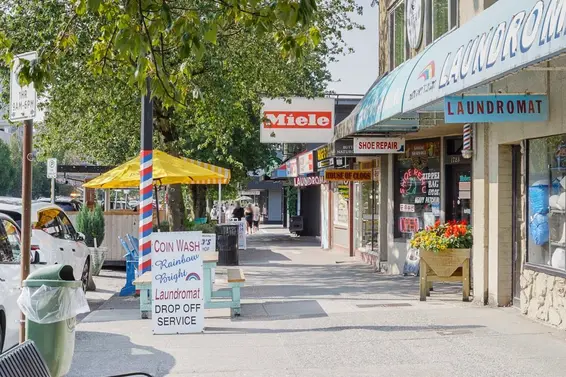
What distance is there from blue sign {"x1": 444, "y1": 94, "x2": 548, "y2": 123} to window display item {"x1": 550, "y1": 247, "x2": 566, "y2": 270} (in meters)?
1.64

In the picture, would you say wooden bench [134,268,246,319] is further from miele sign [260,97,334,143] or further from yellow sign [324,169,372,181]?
yellow sign [324,169,372,181]

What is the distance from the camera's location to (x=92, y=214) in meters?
18.0

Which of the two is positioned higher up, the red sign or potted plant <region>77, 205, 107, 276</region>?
the red sign

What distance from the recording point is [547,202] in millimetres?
9781

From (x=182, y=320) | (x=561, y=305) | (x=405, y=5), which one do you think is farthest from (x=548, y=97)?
(x=405, y=5)

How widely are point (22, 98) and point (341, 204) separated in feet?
60.6

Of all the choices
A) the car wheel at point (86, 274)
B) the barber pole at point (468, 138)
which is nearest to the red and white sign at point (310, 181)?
the car wheel at point (86, 274)

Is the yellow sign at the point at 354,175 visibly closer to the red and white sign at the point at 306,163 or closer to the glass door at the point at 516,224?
the red and white sign at the point at 306,163

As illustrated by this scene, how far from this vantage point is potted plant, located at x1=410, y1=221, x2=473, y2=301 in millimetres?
11836

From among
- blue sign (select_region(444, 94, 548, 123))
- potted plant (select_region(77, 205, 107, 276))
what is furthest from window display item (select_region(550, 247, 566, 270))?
potted plant (select_region(77, 205, 107, 276))

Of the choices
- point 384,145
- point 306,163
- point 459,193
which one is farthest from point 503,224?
point 306,163

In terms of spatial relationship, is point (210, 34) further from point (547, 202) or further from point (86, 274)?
point (86, 274)

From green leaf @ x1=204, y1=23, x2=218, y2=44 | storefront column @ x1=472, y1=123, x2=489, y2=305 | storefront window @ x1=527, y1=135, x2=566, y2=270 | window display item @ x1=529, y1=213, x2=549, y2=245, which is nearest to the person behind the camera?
green leaf @ x1=204, y1=23, x2=218, y2=44

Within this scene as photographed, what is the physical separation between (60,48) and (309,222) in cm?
2996
